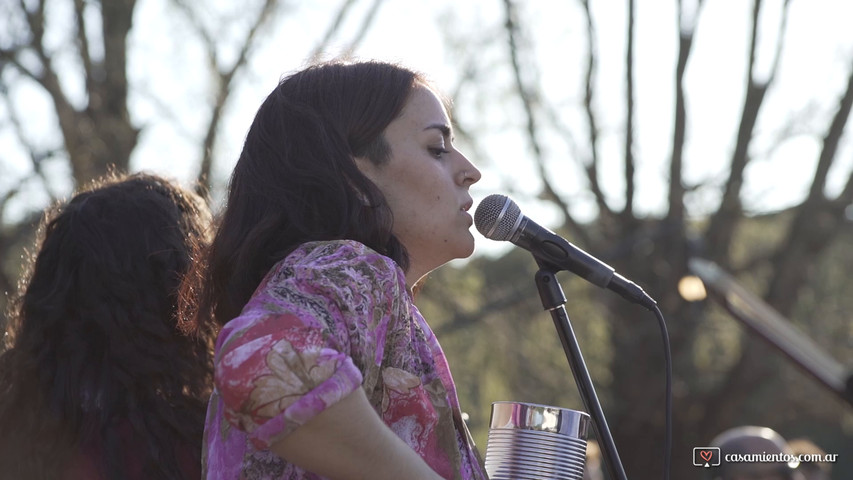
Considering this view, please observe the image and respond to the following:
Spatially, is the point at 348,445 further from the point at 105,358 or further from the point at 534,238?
the point at 105,358

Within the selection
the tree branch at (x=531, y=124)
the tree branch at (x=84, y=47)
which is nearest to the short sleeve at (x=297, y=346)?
the tree branch at (x=531, y=124)

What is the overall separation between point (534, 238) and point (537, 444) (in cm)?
55

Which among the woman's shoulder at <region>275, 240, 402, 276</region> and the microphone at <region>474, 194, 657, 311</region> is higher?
the microphone at <region>474, 194, 657, 311</region>

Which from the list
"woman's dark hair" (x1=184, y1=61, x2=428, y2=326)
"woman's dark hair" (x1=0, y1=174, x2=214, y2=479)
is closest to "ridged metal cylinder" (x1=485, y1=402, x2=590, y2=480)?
"woman's dark hair" (x1=184, y1=61, x2=428, y2=326)

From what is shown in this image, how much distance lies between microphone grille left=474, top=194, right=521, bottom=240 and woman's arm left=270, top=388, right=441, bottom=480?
791 millimetres

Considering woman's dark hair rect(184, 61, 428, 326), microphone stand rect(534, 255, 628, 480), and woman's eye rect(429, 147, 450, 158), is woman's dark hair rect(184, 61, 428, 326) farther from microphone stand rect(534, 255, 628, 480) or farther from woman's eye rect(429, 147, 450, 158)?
microphone stand rect(534, 255, 628, 480)

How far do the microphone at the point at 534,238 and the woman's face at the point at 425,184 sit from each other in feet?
0.25

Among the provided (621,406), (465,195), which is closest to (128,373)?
(465,195)

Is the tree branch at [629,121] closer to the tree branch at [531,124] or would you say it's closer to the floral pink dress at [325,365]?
the tree branch at [531,124]

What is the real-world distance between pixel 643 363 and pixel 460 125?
9.90 feet

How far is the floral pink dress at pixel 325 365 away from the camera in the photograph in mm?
1620

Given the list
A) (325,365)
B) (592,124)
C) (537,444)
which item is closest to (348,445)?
(325,365)

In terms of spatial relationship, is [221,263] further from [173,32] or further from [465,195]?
[173,32]

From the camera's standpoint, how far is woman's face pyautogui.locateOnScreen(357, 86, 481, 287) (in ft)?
7.37
